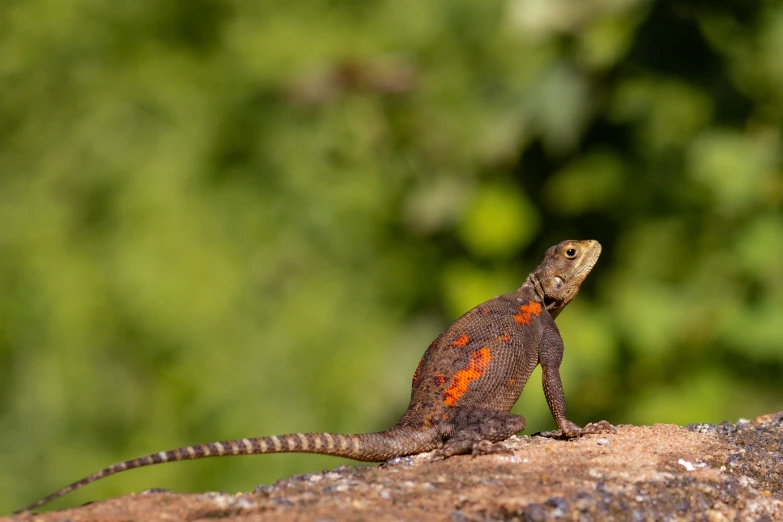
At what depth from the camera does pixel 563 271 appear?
5969mm

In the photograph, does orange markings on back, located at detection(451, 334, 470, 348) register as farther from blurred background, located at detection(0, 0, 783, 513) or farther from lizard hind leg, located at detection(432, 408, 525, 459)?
blurred background, located at detection(0, 0, 783, 513)

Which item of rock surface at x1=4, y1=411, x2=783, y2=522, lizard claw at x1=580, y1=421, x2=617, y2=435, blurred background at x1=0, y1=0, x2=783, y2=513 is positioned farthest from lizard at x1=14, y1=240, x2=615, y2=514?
blurred background at x1=0, y1=0, x2=783, y2=513

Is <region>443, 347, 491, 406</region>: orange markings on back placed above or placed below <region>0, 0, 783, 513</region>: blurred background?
below

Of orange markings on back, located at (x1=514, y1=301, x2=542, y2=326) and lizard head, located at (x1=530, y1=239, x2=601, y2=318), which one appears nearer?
orange markings on back, located at (x1=514, y1=301, x2=542, y2=326)

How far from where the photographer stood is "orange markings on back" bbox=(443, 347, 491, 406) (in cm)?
496

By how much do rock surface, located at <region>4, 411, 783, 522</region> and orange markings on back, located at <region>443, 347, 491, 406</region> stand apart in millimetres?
443

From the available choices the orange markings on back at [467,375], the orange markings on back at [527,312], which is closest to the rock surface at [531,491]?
the orange markings on back at [467,375]

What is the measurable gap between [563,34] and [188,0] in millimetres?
4603

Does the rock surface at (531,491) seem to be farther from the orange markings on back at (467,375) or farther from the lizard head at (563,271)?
the lizard head at (563,271)

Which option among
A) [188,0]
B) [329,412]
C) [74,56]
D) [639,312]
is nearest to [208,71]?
[188,0]

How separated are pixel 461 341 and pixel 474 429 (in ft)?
2.24

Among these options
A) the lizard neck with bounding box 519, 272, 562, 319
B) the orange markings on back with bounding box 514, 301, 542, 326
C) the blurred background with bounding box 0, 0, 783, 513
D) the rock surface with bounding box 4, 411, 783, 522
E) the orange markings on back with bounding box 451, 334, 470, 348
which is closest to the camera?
the rock surface with bounding box 4, 411, 783, 522

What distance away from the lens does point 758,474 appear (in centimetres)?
421

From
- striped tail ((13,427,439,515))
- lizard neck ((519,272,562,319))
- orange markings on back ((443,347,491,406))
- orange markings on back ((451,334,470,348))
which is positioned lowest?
striped tail ((13,427,439,515))
